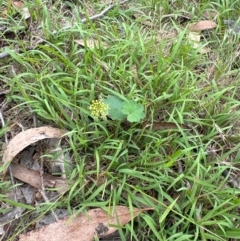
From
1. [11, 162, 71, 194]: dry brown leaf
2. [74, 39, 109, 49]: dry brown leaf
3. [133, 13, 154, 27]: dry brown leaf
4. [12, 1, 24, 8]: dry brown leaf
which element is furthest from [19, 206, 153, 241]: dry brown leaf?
[12, 1, 24, 8]: dry brown leaf

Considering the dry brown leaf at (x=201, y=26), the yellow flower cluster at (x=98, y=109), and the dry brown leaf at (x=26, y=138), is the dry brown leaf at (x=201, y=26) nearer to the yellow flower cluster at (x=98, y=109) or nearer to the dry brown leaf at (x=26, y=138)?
the yellow flower cluster at (x=98, y=109)

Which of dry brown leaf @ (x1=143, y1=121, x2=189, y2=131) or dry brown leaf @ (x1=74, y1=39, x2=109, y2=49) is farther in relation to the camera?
dry brown leaf @ (x1=74, y1=39, x2=109, y2=49)

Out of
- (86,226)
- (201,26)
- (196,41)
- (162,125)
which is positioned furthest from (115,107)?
(201,26)

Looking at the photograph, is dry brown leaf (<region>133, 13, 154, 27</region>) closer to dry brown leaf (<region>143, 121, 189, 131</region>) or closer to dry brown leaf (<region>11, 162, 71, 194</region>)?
dry brown leaf (<region>143, 121, 189, 131</region>)

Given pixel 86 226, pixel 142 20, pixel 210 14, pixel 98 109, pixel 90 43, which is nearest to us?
pixel 86 226

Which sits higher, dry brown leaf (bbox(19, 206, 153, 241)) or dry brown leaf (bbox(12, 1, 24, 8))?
dry brown leaf (bbox(12, 1, 24, 8))

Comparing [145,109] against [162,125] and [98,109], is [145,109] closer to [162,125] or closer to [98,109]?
[162,125]
